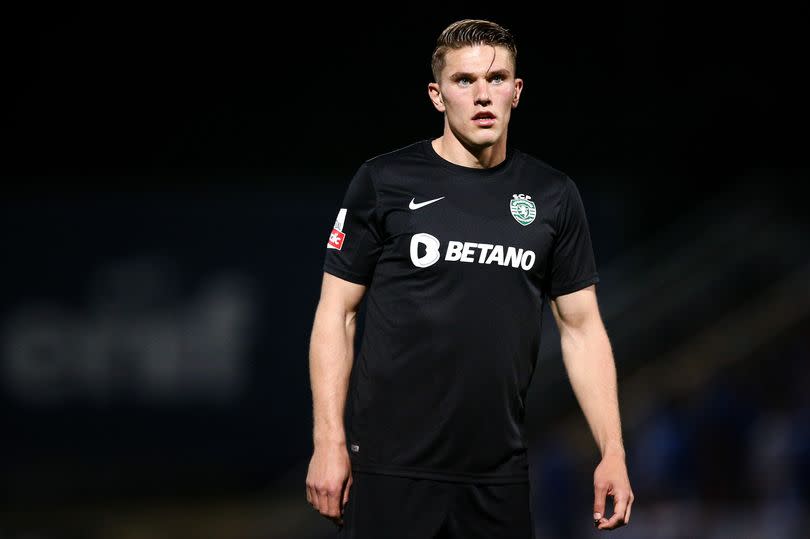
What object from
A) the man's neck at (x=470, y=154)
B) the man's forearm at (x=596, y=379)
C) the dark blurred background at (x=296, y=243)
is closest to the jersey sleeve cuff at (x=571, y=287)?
the man's forearm at (x=596, y=379)

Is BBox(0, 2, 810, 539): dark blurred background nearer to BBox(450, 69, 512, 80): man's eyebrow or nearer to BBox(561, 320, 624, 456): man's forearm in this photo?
BBox(561, 320, 624, 456): man's forearm

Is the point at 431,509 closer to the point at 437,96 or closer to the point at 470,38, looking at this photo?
the point at 437,96

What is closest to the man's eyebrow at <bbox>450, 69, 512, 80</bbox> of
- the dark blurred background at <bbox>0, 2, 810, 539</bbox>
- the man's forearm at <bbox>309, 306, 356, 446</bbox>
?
the man's forearm at <bbox>309, 306, 356, 446</bbox>

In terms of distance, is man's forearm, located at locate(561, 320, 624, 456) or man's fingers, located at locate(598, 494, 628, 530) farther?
man's forearm, located at locate(561, 320, 624, 456)

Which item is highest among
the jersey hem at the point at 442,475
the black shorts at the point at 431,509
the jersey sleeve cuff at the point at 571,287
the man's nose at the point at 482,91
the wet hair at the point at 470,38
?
the wet hair at the point at 470,38

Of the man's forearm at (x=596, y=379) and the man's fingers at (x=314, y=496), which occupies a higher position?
the man's forearm at (x=596, y=379)

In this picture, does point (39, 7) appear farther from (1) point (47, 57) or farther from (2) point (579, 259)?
(2) point (579, 259)

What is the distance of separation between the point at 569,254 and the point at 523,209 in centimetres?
20

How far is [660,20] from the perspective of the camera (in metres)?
12.3

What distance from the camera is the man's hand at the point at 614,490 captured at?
320 centimetres

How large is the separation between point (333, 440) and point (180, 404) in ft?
24.5

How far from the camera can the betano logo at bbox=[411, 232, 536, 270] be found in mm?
3182

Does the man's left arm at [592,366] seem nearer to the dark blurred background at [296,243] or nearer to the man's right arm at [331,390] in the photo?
the man's right arm at [331,390]

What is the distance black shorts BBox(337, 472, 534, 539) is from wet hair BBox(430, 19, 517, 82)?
3.51ft
